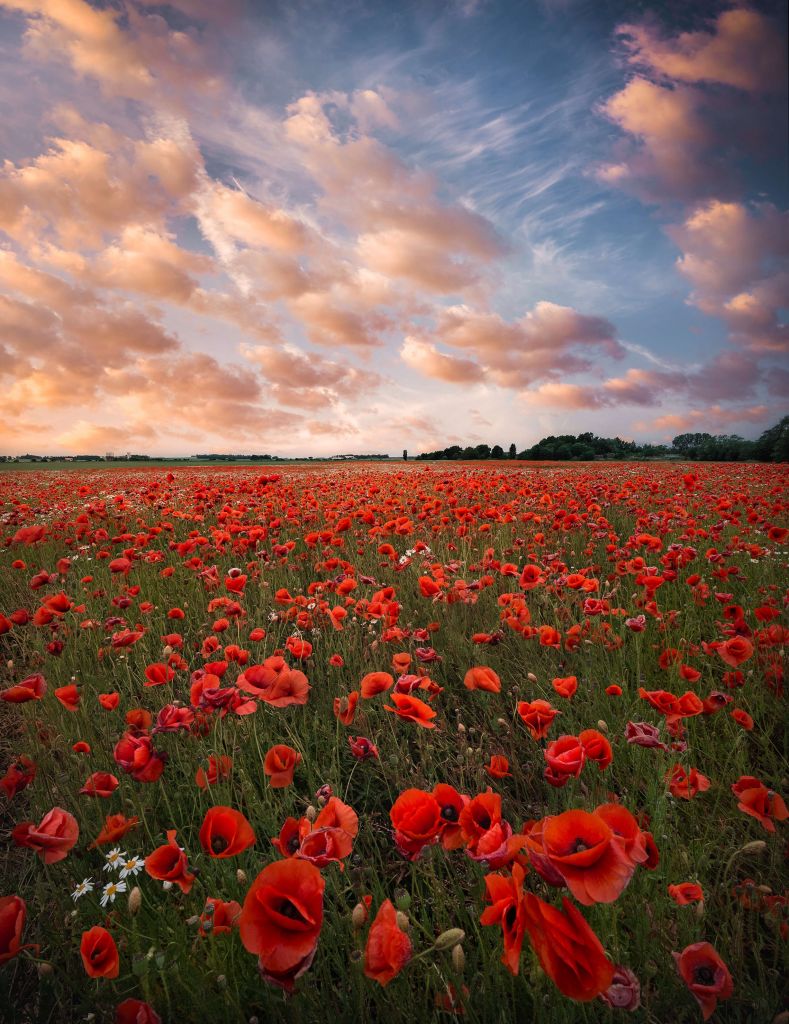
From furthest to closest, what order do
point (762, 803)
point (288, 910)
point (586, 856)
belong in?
point (762, 803) < point (288, 910) < point (586, 856)

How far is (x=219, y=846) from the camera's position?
1260 mm

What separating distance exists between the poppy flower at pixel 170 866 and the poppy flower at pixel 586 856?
3.10ft

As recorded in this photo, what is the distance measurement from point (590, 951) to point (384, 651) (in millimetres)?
2640

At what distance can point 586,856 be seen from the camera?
864 mm

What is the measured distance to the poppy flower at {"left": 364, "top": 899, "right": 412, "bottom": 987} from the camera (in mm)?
1007

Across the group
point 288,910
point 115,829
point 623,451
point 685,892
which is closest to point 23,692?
point 115,829

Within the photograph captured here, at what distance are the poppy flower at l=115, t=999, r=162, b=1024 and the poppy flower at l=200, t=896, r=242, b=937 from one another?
22 cm

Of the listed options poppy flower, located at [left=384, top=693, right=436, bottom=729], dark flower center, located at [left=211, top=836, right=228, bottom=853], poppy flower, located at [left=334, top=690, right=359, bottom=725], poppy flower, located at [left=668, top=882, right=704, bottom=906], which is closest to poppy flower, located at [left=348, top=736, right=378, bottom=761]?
poppy flower, located at [left=334, top=690, right=359, bottom=725]

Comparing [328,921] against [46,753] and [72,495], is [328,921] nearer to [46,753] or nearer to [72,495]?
[46,753]

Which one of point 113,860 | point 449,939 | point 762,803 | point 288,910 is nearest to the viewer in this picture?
point 288,910

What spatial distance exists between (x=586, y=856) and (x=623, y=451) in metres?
62.3

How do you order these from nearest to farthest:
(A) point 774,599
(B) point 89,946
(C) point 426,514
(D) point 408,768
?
1. (B) point 89,946
2. (D) point 408,768
3. (A) point 774,599
4. (C) point 426,514

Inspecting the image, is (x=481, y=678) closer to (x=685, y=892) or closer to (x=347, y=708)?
(x=347, y=708)

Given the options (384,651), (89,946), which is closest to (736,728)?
(384,651)
